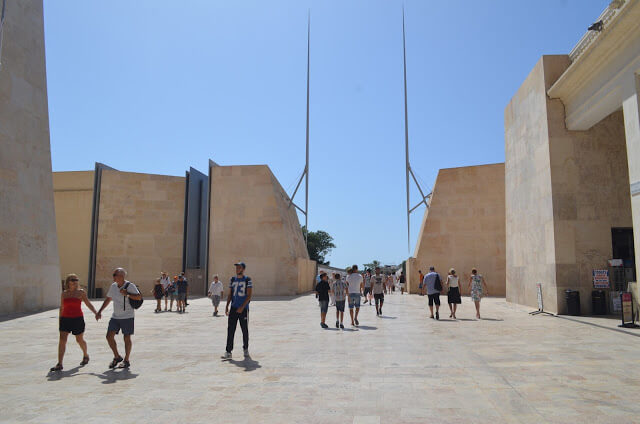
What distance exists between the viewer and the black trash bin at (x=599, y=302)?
13.3 metres

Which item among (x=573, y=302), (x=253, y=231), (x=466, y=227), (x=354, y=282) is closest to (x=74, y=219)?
(x=253, y=231)

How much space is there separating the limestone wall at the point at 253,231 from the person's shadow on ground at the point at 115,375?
1869cm

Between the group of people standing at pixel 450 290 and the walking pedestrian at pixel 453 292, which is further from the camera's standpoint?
the walking pedestrian at pixel 453 292

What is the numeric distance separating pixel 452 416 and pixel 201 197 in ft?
89.2

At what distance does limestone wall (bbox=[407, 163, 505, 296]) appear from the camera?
24.6 m

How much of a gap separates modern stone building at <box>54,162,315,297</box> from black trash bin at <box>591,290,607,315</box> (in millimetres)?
15021

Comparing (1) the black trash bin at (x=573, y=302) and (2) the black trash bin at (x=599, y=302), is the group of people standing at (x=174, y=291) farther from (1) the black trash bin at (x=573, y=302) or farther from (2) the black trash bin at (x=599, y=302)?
(2) the black trash bin at (x=599, y=302)

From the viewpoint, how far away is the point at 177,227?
28562mm

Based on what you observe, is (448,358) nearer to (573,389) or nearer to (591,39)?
(573,389)

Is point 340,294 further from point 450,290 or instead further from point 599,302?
point 599,302

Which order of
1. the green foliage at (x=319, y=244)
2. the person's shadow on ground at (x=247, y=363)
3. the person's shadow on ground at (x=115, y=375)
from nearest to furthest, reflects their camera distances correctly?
the person's shadow on ground at (x=115, y=375)
the person's shadow on ground at (x=247, y=363)
the green foliage at (x=319, y=244)

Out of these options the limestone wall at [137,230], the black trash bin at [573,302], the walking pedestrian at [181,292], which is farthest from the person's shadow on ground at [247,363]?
the limestone wall at [137,230]

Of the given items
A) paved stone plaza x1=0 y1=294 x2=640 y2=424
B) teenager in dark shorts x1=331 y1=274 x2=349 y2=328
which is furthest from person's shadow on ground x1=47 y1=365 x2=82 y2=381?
teenager in dark shorts x1=331 y1=274 x2=349 y2=328

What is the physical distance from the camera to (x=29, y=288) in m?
15.9
